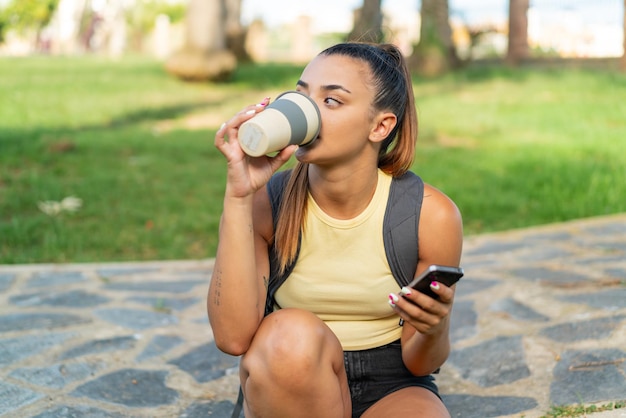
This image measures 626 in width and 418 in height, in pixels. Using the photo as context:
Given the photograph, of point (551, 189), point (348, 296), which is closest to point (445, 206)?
point (348, 296)

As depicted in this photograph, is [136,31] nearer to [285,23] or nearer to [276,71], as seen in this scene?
[285,23]

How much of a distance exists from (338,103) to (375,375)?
0.92 m

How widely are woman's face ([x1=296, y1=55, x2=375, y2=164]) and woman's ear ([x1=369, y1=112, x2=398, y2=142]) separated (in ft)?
0.13

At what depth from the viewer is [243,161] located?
2.45 meters

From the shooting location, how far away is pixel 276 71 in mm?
15398

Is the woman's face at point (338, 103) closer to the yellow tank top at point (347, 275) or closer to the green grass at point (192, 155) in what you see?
the yellow tank top at point (347, 275)

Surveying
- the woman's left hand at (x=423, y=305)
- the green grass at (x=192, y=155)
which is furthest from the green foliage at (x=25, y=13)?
the woman's left hand at (x=423, y=305)

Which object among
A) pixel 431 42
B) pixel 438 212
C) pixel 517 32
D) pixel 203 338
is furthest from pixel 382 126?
pixel 517 32

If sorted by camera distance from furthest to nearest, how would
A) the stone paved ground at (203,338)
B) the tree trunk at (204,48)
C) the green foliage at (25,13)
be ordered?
1. the green foliage at (25,13)
2. the tree trunk at (204,48)
3. the stone paved ground at (203,338)

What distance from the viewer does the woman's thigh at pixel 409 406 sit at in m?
2.58

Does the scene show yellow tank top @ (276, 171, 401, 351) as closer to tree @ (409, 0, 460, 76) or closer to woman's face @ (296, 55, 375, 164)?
woman's face @ (296, 55, 375, 164)

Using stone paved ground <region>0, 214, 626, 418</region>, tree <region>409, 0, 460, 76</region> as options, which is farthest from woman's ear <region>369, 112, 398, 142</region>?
tree <region>409, 0, 460, 76</region>

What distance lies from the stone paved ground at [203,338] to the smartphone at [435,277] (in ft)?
3.02

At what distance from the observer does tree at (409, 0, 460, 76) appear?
47.1 feet
